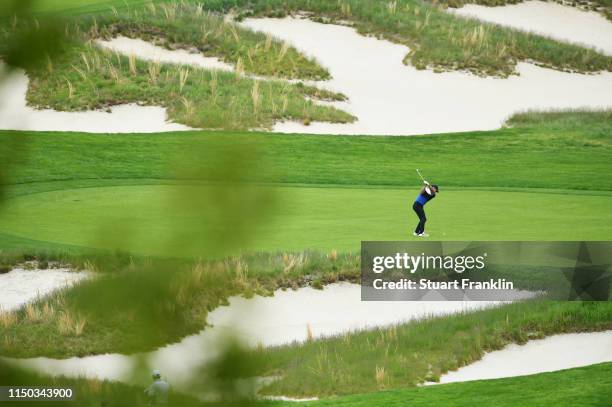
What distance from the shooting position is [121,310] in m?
1.29

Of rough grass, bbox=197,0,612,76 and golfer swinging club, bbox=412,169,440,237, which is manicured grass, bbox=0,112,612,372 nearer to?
golfer swinging club, bbox=412,169,440,237

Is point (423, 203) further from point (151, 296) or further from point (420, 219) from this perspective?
point (151, 296)

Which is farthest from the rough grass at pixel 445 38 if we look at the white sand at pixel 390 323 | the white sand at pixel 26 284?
the white sand at pixel 26 284

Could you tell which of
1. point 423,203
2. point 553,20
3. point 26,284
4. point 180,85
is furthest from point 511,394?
point 553,20

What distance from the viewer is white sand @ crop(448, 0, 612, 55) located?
32219 mm

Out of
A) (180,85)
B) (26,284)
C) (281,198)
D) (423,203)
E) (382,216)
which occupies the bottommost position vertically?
(180,85)

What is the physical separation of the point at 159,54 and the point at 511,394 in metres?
19.5

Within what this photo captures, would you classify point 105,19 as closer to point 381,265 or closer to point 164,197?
point 381,265

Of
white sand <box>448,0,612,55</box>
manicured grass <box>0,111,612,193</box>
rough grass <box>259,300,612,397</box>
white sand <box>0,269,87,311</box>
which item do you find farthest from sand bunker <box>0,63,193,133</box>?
rough grass <box>259,300,612,397</box>

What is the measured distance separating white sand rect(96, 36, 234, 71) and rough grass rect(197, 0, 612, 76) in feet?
9.83

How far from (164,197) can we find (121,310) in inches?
6.6

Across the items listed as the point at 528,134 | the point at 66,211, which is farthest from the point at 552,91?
the point at 66,211

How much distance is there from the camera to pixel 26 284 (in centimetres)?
1274

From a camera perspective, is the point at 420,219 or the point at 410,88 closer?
the point at 420,219
